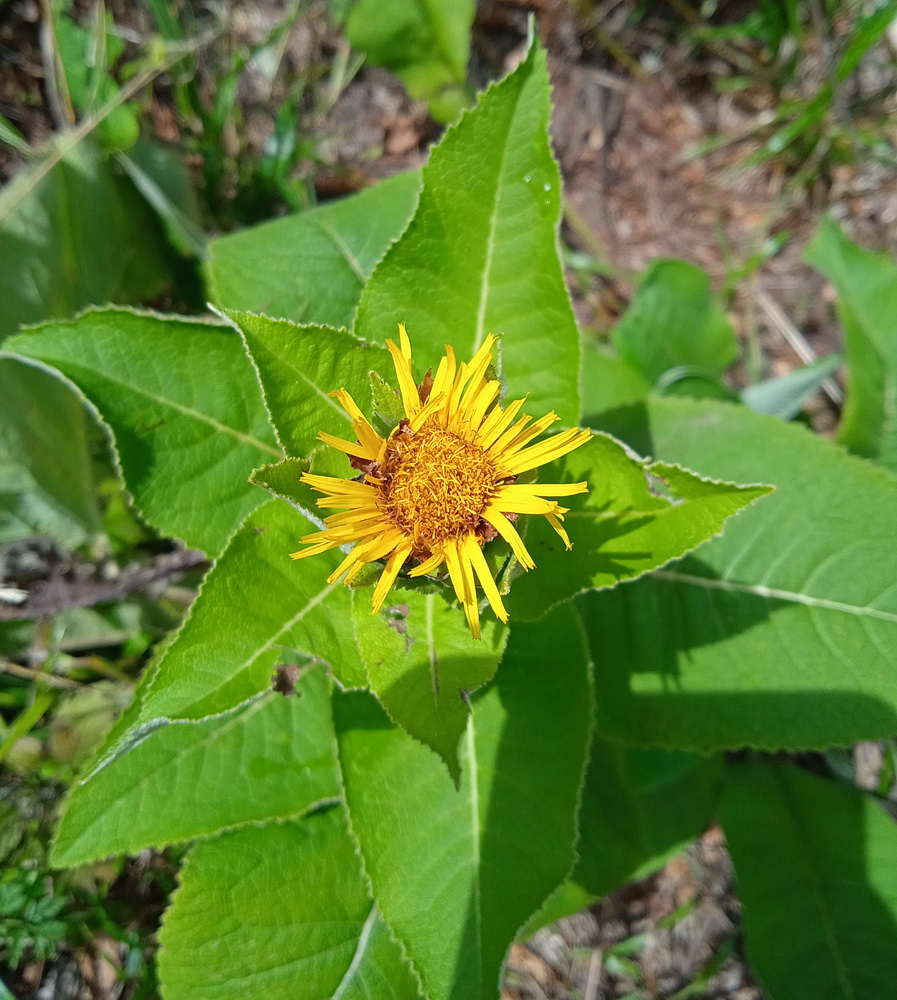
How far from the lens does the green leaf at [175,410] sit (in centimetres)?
208

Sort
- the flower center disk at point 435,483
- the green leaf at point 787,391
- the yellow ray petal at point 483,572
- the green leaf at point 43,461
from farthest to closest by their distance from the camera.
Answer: the green leaf at point 787,391
the green leaf at point 43,461
the flower center disk at point 435,483
the yellow ray petal at point 483,572

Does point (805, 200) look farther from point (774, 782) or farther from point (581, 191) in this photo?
point (774, 782)

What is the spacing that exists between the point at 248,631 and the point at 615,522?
0.90 metres

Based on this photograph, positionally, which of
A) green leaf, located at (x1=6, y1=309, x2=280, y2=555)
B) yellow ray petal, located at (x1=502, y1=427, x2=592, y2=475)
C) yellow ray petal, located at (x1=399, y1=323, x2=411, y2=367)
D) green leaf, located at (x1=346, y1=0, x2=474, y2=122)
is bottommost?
yellow ray petal, located at (x1=502, y1=427, x2=592, y2=475)

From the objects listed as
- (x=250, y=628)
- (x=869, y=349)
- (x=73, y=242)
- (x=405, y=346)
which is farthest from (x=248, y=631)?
(x=869, y=349)

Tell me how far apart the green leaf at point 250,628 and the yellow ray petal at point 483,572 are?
0.41m

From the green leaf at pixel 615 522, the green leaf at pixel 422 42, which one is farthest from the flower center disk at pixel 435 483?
the green leaf at pixel 422 42

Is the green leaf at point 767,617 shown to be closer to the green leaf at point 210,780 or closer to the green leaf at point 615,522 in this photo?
the green leaf at point 615,522

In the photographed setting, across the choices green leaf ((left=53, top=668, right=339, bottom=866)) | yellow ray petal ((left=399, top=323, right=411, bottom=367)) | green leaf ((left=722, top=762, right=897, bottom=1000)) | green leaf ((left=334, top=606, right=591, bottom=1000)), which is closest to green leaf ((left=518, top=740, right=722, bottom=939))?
green leaf ((left=722, top=762, right=897, bottom=1000))

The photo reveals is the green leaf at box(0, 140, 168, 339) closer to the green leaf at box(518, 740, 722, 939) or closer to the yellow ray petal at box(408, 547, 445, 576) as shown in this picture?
the yellow ray petal at box(408, 547, 445, 576)

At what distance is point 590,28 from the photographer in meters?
4.33

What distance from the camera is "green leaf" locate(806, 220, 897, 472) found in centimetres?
320

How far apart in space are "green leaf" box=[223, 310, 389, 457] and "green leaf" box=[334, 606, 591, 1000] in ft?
2.86

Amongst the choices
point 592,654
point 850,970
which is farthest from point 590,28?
point 850,970
